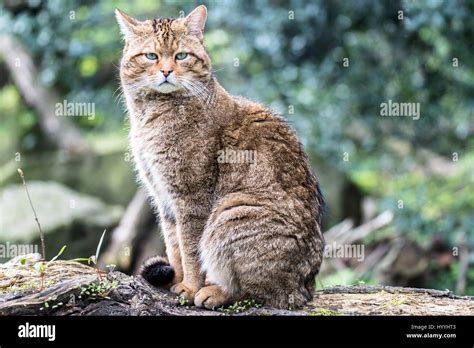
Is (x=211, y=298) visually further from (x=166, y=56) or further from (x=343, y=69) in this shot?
(x=343, y=69)

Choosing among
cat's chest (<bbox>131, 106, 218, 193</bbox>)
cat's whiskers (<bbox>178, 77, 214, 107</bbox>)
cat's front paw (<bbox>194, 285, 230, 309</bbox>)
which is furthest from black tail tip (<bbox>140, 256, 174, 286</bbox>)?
cat's whiskers (<bbox>178, 77, 214, 107</bbox>)

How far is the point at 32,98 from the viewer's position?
898 cm

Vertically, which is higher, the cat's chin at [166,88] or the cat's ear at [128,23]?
the cat's ear at [128,23]

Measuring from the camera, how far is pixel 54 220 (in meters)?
6.82

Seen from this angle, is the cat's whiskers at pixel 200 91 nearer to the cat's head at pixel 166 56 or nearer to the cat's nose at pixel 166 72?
the cat's head at pixel 166 56

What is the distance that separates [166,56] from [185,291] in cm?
134

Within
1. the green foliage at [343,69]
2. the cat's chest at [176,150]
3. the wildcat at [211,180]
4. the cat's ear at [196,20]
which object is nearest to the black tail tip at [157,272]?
the wildcat at [211,180]

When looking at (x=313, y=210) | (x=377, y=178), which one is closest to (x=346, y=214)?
(x=377, y=178)

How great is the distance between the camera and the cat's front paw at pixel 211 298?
12.7 ft

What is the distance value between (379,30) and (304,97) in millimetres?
1006

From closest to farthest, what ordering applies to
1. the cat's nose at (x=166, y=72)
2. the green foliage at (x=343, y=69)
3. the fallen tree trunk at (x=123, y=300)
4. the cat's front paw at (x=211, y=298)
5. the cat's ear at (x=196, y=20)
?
the fallen tree trunk at (x=123, y=300)
the cat's front paw at (x=211, y=298)
the cat's nose at (x=166, y=72)
the cat's ear at (x=196, y=20)
the green foliage at (x=343, y=69)

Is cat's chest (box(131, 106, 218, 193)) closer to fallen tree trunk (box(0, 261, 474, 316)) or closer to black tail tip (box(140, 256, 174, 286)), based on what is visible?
black tail tip (box(140, 256, 174, 286))

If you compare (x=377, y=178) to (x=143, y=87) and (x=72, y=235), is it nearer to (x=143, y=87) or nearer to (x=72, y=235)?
(x=72, y=235)

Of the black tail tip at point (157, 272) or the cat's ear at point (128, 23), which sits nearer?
the black tail tip at point (157, 272)
